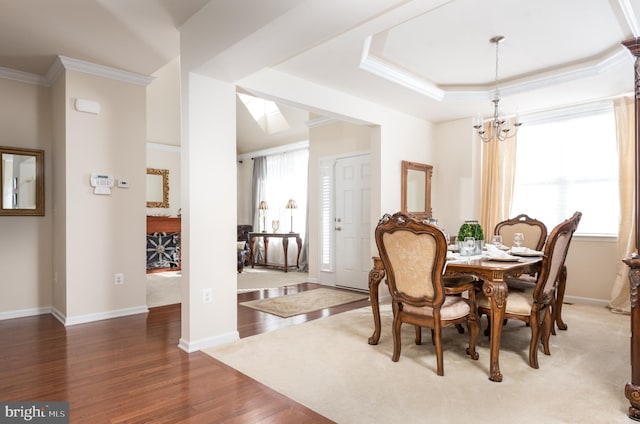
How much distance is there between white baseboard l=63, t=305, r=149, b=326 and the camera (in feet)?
12.3

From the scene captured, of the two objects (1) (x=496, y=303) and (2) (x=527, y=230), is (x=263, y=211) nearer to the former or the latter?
(2) (x=527, y=230)

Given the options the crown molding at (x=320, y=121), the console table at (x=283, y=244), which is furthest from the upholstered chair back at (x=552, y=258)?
the console table at (x=283, y=244)

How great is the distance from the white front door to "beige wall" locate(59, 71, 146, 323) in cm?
273

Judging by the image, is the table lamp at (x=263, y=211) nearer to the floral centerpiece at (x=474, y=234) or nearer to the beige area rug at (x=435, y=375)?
the beige area rug at (x=435, y=375)

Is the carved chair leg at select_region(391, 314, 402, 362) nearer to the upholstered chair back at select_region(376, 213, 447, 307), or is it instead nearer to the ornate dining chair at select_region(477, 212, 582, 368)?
the upholstered chair back at select_region(376, 213, 447, 307)

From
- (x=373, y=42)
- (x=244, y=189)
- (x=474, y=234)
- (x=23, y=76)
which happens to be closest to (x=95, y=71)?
(x=23, y=76)

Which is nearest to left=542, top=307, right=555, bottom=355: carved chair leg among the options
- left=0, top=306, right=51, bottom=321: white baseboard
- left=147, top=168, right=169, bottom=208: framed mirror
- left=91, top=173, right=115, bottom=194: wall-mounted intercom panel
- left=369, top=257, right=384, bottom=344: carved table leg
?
left=369, top=257, right=384, bottom=344: carved table leg

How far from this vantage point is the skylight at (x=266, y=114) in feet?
25.1

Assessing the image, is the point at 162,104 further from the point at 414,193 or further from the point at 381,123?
the point at 414,193

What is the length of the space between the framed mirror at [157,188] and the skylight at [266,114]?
223 cm

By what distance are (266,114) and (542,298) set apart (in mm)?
6417

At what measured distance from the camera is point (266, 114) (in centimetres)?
792

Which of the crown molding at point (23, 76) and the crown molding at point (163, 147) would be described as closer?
the crown molding at point (23, 76)

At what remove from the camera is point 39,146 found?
166 inches
